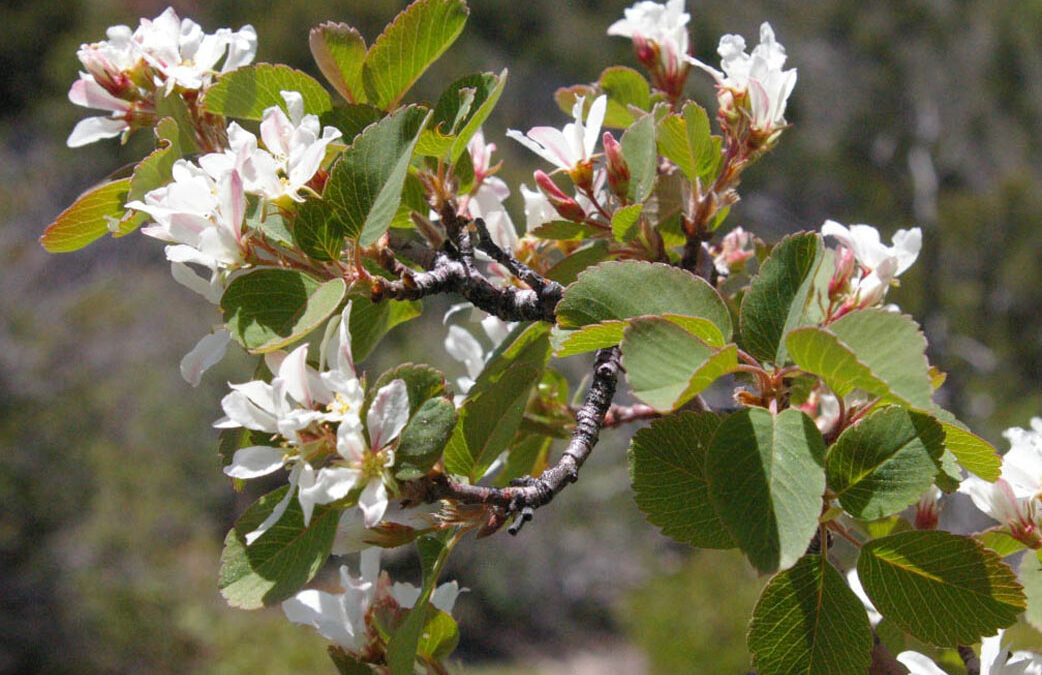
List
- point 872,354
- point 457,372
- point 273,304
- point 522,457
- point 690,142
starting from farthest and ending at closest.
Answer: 1. point 457,372
2. point 522,457
3. point 690,142
4. point 273,304
5. point 872,354

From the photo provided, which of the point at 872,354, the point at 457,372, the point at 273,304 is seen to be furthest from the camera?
the point at 457,372

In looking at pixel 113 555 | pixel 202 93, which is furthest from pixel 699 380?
pixel 113 555

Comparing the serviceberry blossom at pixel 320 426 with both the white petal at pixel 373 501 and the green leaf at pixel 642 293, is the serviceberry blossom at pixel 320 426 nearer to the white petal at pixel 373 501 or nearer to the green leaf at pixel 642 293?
the white petal at pixel 373 501

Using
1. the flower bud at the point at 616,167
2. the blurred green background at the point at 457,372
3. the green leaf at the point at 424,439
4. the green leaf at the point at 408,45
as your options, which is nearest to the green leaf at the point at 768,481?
the green leaf at the point at 424,439

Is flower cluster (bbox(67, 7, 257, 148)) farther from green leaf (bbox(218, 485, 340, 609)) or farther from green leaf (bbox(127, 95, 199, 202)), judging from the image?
green leaf (bbox(218, 485, 340, 609))

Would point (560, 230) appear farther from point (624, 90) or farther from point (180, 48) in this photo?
point (180, 48)

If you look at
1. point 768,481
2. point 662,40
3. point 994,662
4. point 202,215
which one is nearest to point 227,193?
point 202,215
